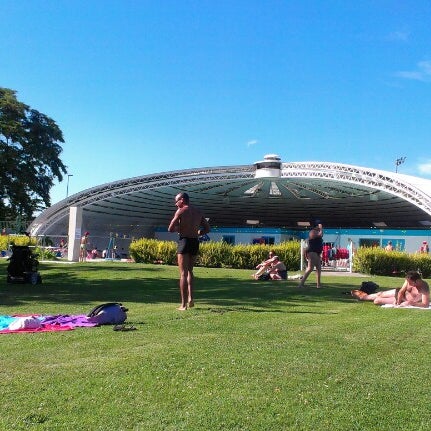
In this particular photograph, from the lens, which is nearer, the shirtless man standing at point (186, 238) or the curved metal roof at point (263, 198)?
the shirtless man standing at point (186, 238)

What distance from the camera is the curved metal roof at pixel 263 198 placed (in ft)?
129

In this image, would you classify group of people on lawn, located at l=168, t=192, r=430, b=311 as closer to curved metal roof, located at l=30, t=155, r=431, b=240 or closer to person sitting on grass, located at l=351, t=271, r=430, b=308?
person sitting on grass, located at l=351, t=271, r=430, b=308

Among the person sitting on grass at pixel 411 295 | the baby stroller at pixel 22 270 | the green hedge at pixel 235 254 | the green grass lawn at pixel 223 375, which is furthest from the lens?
the green hedge at pixel 235 254

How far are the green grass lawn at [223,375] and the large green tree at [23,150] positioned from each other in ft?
56.8

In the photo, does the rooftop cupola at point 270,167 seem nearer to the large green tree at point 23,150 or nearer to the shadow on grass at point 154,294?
the large green tree at point 23,150

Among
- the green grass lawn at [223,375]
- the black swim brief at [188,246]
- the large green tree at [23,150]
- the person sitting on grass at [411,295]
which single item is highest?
the large green tree at [23,150]

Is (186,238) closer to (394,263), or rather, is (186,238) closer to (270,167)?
(394,263)

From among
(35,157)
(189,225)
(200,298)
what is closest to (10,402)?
(189,225)

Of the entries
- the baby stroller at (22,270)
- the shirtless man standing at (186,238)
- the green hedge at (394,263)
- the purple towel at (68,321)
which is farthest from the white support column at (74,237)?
the purple towel at (68,321)

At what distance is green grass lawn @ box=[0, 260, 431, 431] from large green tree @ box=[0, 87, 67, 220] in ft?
56.8

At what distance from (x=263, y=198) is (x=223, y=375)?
55.3 m

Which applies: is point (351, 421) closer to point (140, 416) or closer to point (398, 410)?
point (398, 410)

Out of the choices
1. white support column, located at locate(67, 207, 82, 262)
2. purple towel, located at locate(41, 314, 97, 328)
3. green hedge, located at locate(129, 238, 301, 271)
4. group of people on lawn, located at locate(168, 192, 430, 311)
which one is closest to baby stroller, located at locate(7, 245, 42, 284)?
group of people on lawn, located at locate(168, 192, 430, 311)

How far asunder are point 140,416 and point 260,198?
5616 cm
